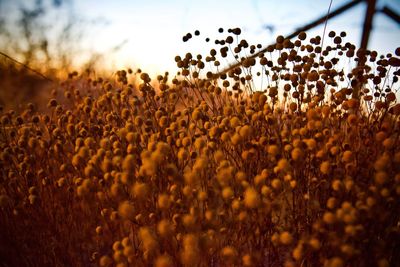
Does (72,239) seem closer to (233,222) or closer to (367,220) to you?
(233,222)

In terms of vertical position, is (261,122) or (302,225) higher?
(261,122)

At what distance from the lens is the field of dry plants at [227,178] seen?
1353 millimetres

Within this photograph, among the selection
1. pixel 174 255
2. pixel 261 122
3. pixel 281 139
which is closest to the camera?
pixel 174 255

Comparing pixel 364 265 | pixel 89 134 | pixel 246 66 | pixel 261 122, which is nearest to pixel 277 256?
pixel 364 265

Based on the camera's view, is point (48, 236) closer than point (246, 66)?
Yes

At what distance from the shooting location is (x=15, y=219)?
6.70 ft

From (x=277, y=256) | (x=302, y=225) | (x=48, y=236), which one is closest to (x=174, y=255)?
(x=277, y=256)

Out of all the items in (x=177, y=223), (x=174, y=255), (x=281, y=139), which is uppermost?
(x=281, y=139)

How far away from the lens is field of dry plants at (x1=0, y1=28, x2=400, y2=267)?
1.35 meters

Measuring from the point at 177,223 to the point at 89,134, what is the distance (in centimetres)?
100

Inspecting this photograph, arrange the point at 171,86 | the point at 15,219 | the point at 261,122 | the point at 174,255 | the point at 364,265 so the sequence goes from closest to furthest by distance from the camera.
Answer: the point at 364,265 < the point at 174,255 < the point at 261,122 < the point at 15,219 < the point at 171,86

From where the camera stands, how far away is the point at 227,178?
1344 mm

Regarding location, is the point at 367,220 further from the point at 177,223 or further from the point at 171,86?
the point at 171,86

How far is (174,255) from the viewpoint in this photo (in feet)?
5.18
